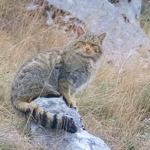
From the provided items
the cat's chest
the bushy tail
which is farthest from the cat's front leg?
the bushy tail

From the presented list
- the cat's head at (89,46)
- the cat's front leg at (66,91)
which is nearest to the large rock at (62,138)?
the cat's front leg at (66,91)

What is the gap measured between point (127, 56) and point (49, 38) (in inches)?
37.2

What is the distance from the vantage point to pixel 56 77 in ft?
13.0

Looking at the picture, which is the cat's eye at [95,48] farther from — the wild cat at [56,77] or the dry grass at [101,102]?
the dry grass at [101,102]

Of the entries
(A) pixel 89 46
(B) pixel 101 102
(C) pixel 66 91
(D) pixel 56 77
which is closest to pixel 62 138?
(C) pixel 66 91

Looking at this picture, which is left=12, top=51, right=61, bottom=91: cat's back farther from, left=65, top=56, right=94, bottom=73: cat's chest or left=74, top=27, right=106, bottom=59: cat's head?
Answer: left=74, top=27, right=106, bottom=59: cat's head

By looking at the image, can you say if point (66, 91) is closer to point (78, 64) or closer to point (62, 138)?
point (78, 64)

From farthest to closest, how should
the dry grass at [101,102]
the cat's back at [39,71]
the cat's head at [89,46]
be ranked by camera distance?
the cat's head at [89,46] → the dry grass at [101,102] → the cat's back at [39,71]

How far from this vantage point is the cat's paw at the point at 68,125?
11.3ft

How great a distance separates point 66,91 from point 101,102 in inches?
33.2

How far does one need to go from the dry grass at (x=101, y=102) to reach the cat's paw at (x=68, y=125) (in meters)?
0.23

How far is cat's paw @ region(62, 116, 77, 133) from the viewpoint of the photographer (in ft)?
11.3

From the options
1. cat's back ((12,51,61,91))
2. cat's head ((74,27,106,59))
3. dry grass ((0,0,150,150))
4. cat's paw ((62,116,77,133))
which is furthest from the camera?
cat's head ((74,27,106,59))

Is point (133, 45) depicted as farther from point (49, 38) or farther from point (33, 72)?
point (33, 72)
